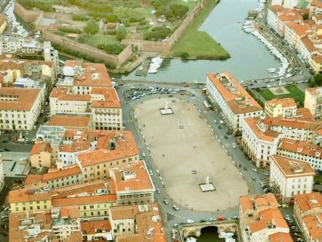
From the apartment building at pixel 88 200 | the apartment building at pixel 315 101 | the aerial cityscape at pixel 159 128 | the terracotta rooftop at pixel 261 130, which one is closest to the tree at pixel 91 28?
the aerial cityscape at pixel 159 128

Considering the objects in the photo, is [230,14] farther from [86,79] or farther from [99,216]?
[99,216]

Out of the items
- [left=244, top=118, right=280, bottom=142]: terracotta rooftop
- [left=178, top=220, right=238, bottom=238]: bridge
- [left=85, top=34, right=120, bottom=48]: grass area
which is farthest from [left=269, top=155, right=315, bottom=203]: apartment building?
[left=85, top=34, right=120, bottom=48]: grass area

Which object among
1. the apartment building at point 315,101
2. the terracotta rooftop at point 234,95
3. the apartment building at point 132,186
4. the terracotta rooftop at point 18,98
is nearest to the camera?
the apartment building at point 132,186

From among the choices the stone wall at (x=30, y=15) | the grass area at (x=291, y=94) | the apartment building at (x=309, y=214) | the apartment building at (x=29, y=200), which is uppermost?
the apartment building at (x=309, y=214)

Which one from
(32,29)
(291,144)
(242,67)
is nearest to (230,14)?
(242,67)

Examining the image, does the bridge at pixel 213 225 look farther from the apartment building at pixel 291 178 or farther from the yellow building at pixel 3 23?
the yellow building at pixel 3 23

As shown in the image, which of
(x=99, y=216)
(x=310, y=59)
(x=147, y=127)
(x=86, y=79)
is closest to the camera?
(x=99, y=216)

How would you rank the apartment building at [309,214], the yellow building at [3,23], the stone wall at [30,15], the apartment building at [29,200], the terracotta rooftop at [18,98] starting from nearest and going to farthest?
the apartment building at [309,214] → the apartment building at [29,200] → the terracotta rooftop at [18,98] → the yellow building at [3,23] → the stone wall at [30,15]
